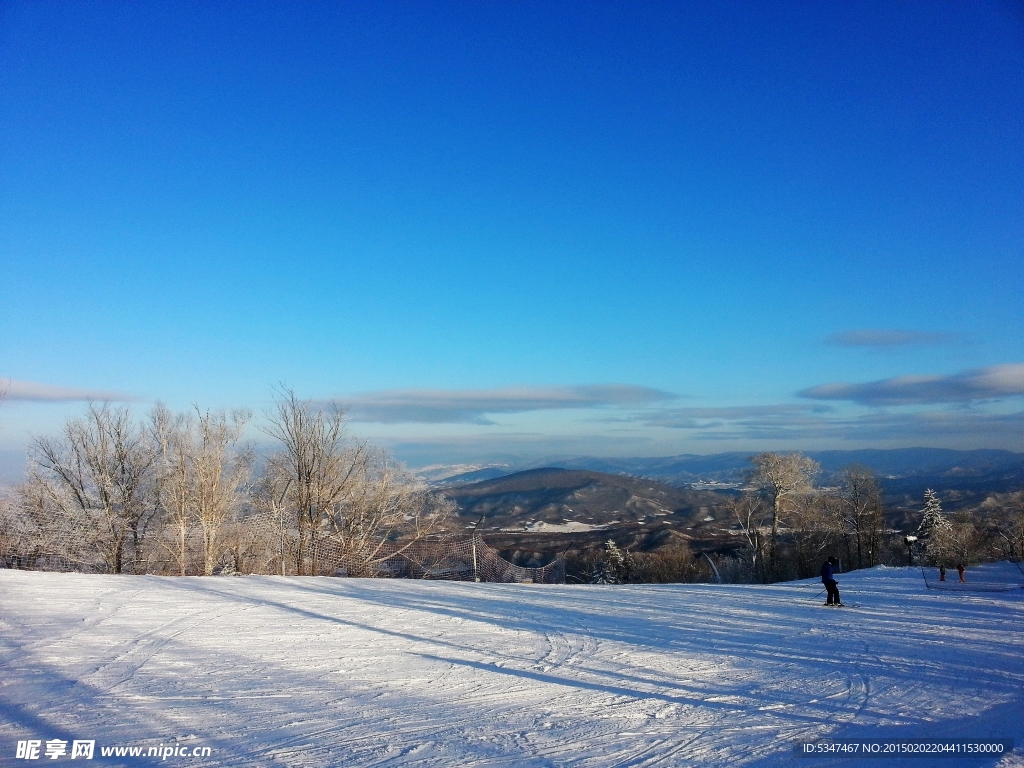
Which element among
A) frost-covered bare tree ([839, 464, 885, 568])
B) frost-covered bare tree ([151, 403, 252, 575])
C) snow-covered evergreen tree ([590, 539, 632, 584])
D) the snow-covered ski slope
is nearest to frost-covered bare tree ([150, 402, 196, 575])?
frost-covered bare tree ([151, 403, 252, 575])

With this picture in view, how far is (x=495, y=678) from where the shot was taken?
786cm

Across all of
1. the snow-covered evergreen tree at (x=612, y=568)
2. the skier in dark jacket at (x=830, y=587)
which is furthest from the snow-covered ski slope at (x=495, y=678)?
the snow-covered evergreen tree at (x=612, y=568)

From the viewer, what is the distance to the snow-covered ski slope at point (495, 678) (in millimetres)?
5684

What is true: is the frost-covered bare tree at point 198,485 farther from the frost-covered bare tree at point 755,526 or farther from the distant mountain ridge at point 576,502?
the distant mountain ridge at point 576,502

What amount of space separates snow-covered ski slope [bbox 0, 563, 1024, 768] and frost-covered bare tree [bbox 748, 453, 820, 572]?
18.1 meters

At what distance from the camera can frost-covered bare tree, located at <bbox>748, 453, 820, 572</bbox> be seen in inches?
1250

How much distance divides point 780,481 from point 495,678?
27.5 metres

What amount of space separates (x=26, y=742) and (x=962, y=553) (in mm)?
22732

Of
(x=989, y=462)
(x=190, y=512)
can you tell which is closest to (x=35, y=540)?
(x=190, y=512)

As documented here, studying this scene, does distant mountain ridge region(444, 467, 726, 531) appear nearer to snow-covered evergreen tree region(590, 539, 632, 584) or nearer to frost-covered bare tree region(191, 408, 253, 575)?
snow-covered evergreen tree region(590, 539, 632, 584)

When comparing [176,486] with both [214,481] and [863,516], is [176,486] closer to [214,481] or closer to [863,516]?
[214,481]

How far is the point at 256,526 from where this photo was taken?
25969 millimetres

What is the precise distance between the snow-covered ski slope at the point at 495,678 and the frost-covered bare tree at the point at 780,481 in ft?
59.4

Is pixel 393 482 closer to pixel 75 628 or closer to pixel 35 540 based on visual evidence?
pixel 35 540
